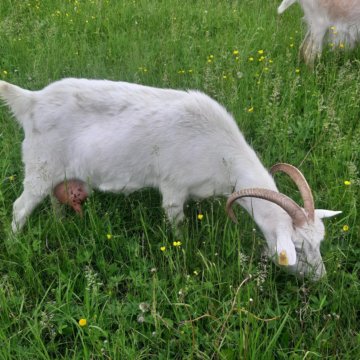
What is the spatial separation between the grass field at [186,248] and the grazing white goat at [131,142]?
0.22 meters

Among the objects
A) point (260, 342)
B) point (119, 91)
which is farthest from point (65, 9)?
point (260, 342)

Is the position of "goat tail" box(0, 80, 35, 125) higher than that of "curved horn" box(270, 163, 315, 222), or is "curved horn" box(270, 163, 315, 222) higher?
"goat tail" box(0, 80, 35, 125)

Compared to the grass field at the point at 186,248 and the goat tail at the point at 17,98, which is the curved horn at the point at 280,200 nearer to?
the grass field at the point at 186,248

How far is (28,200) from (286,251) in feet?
5.82

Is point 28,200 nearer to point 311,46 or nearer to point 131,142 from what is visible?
point 131,142

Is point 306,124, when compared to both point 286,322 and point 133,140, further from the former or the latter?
point 286,322

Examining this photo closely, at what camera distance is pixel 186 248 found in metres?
2.88

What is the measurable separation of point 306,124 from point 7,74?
10.0 ft

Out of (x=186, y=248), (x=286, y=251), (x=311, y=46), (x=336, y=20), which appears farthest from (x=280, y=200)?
(x=336, y=20)

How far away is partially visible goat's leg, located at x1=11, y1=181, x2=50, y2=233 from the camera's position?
10.6 feet

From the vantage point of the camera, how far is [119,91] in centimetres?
330

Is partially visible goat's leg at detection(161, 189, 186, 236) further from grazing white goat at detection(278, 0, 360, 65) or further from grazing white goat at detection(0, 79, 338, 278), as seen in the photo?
grazing white goat at detection(278, 0, 360, 65)

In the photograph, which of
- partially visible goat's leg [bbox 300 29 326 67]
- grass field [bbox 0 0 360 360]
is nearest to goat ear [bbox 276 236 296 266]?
grass field [bbox 0 0 360 360]

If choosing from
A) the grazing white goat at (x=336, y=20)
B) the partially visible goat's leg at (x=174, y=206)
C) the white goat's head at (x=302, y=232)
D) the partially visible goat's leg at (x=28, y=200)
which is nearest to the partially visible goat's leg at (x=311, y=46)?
the grazing white goat at (x=336, y=20)
